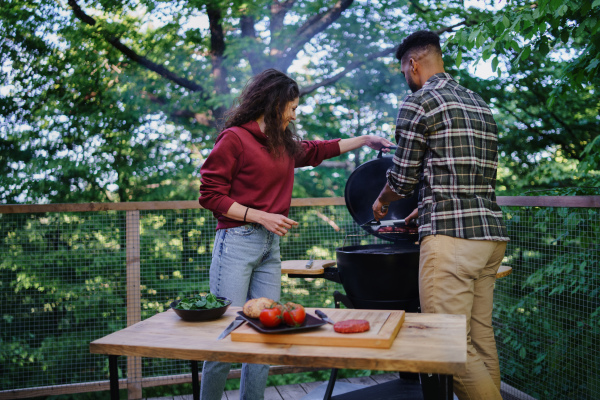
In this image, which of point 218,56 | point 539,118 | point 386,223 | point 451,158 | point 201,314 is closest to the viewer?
point 201,314

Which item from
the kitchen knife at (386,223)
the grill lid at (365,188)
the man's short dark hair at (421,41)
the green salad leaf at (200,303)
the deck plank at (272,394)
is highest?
the man's short dark hair at (421,41)

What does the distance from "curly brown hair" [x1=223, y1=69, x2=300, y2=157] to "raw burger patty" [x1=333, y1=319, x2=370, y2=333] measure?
0.99m

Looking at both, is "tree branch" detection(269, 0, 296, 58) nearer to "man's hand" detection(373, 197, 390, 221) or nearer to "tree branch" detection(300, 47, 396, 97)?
"tree branch" detection(300, 47, 396, 97)

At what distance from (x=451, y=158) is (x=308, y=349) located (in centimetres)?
104

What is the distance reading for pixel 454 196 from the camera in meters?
2.07

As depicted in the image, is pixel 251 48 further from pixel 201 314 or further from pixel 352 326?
pixel 352 326

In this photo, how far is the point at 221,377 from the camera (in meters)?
2.18

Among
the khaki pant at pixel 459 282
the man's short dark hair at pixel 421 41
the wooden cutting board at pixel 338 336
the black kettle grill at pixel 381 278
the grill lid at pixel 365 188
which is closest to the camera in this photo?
the wooden cutting board at pixel 338 336

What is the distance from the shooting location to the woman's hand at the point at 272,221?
2.13m

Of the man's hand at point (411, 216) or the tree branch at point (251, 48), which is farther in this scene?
the tree branch at point (251, 48)

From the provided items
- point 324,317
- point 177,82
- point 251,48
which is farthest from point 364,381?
point 177,82

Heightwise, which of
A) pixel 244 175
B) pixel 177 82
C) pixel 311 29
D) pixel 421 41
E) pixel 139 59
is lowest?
pixel 244 175

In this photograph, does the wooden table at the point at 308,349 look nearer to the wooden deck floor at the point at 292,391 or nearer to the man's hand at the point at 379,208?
the man's hand at the point at 379,208

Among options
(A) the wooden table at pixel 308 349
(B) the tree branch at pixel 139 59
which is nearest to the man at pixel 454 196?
(A) the wooden table at pixel 308 349
